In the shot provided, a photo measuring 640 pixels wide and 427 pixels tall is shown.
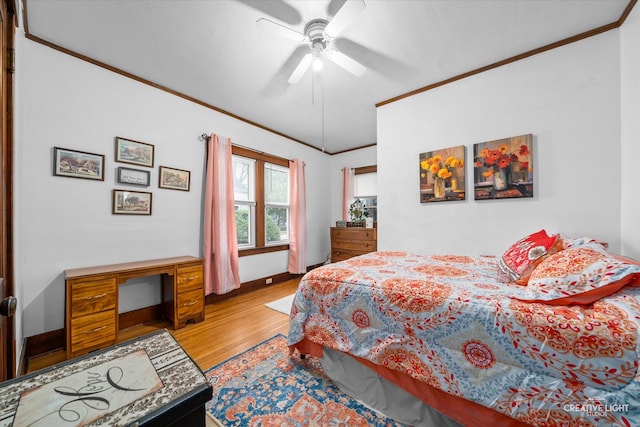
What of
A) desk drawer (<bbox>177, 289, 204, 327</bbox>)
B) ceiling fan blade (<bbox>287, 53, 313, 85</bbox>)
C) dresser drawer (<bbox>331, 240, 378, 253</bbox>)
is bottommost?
desk drawer (<bbox>177, 289, 204, 327</bbox>)

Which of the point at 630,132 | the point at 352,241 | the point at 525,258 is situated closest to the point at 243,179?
the point at 352,241

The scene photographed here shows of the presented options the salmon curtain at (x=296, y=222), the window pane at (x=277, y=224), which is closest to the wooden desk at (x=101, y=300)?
the window pane at (x=277, y=224)

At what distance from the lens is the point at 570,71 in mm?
2172

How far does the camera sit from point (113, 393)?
2.22 ft

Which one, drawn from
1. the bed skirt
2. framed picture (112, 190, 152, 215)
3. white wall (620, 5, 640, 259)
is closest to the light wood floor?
the bed skirt

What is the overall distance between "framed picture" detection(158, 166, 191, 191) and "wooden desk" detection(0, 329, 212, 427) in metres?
2.45

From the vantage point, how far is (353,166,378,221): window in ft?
16.3

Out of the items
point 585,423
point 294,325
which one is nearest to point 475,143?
point 585,423

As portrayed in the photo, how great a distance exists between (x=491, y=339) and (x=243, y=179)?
363 centimetres

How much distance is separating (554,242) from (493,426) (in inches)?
47.2

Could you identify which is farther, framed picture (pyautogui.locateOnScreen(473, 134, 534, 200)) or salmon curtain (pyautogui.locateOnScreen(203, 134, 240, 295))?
salmon curtain (pyautogui.locateOnScreen(203, 134, 240, 295))

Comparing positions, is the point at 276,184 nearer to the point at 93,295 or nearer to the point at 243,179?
the point at 243,179

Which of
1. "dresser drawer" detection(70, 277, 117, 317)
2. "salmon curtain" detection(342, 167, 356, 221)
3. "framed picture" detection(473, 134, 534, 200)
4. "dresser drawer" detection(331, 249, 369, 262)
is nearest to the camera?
"dresser drawer" detection(70, 277, 117, 317)

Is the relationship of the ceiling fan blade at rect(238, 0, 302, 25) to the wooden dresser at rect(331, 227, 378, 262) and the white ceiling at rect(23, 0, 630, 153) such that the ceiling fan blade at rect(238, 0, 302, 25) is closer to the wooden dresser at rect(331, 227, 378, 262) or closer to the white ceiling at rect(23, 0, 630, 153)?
the white ceiling at rect(23, 0, 630, 153)
